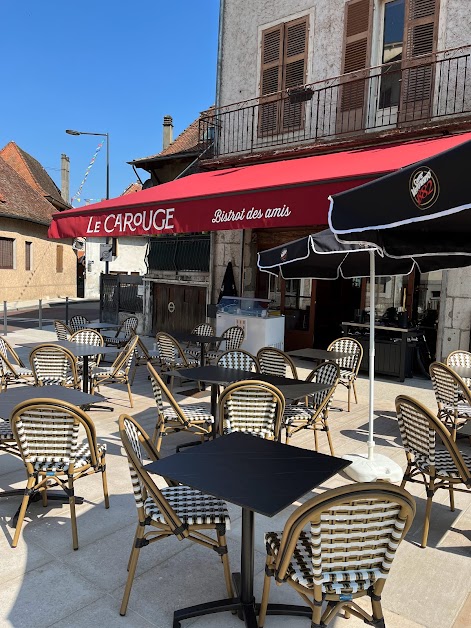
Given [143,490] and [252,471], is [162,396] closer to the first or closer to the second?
[143,490]

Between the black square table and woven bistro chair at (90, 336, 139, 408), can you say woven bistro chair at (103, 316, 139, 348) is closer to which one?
woven bistro chair at (90, 336, 139, 408)

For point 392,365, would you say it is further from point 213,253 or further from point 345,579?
point 345,579

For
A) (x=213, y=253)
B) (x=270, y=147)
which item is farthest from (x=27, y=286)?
(x=270, y=147)

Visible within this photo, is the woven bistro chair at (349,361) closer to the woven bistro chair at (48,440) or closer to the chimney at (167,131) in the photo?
the woven bistro chair at (48,440)

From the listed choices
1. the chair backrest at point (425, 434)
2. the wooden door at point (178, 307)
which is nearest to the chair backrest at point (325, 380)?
the chair backrest at point (425, 434)

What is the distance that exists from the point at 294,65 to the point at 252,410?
958 centimetres

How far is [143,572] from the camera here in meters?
3.17

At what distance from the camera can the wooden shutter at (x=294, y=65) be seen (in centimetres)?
1117

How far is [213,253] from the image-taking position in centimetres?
1327

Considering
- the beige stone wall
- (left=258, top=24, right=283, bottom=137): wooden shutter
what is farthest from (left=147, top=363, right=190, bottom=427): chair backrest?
the beige stone wall

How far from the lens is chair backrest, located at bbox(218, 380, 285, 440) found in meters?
4.32

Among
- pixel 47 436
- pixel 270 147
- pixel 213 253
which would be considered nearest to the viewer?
pixel 47 436

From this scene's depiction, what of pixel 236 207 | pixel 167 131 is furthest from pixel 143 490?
pixel 167 131

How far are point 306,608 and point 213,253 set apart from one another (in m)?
11.0
